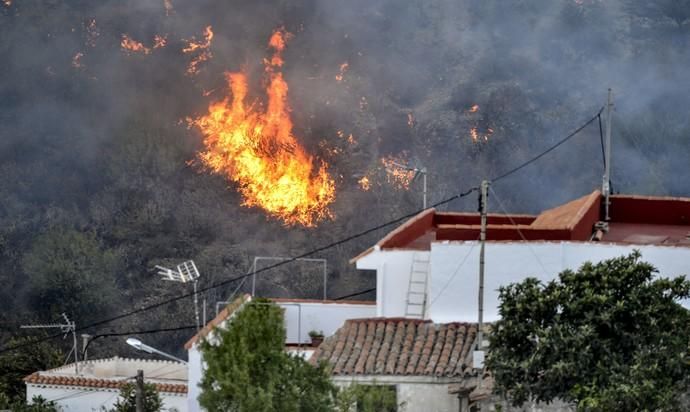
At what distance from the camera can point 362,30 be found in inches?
4222

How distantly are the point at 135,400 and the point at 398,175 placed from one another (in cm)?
5585

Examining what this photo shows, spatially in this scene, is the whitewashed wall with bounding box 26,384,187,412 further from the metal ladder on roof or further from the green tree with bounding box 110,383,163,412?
the metal ladder on roof

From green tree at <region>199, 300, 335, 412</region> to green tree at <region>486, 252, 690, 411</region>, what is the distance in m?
3.74

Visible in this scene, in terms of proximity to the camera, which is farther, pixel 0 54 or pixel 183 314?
pixel 0 54

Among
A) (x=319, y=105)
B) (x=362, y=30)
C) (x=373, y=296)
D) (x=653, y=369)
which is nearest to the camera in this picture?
(x=653, y=369)

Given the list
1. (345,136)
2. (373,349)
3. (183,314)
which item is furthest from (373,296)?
(373,349)

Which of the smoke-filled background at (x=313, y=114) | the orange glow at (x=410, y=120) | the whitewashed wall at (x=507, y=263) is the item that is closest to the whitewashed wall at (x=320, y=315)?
the whitewashed wall at (x=507, y=263)

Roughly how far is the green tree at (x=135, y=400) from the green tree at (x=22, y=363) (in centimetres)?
910

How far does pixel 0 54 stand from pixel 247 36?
1503 cm

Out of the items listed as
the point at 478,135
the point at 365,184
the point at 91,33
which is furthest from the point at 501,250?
the point at 91,33

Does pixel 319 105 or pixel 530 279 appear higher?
pixel 319 105

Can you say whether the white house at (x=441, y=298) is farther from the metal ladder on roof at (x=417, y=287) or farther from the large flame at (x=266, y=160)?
the large flame at (x=266, y=160)

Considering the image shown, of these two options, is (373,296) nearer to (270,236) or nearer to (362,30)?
(270,236)

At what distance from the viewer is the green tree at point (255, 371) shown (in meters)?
27.0
